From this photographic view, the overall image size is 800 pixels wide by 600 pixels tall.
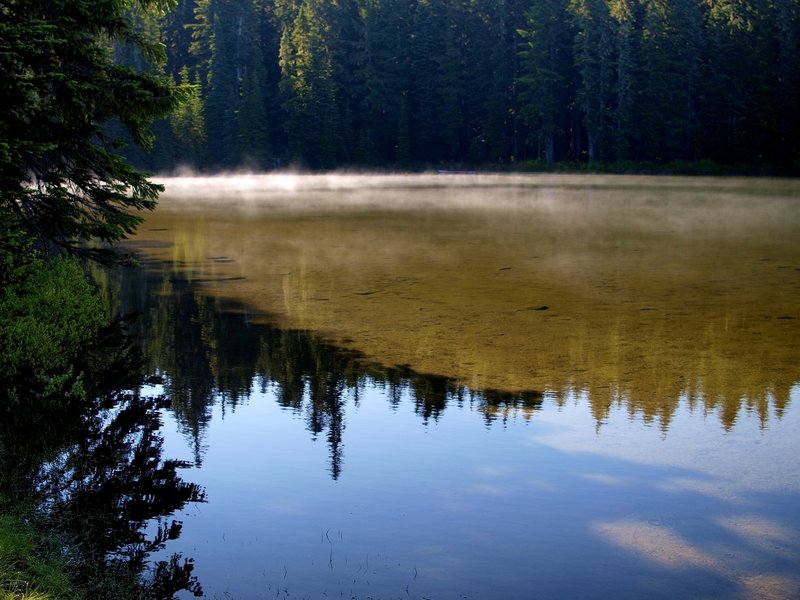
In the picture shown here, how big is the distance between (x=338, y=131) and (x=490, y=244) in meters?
63.7

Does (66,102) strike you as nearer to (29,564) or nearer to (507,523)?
(29,564)

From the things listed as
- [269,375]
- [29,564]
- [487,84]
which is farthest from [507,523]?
[487,84]

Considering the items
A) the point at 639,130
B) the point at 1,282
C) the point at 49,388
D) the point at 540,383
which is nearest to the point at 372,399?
the point at 540,383

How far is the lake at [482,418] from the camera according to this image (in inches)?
281

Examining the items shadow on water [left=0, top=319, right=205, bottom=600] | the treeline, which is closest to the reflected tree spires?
shadow on water [left=0, top=319, right=205, bottom=600]

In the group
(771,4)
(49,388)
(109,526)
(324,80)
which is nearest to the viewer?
(109,526)

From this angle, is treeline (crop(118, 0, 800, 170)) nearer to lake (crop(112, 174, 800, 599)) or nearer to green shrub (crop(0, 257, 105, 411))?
lake (crop(112, 174, 800, 599))

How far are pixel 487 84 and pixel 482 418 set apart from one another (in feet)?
272

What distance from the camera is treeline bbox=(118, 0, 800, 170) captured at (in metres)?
73.9

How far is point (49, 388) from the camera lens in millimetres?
10422

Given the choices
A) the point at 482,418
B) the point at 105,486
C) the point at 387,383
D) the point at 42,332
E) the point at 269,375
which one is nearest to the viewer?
the point at 105,486

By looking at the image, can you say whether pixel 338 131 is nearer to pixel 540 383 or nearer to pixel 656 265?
pixel 656 265

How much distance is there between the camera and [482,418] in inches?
427

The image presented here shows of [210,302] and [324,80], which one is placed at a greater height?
[324,80]
